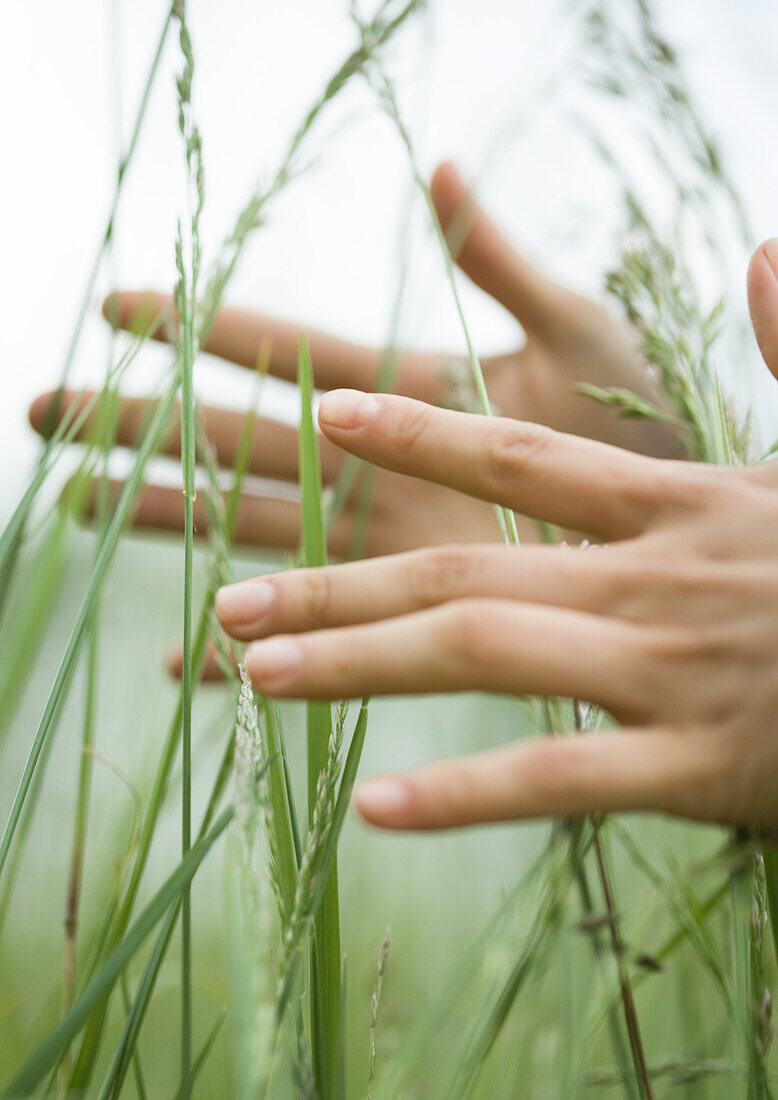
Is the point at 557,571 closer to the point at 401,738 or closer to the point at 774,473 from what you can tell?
the point at 774,473

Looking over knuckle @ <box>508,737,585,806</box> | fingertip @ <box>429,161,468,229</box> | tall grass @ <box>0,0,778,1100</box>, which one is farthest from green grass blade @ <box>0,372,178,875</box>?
fingertip @ <box>429,161,468,229</box>

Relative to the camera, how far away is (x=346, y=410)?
0.43 m

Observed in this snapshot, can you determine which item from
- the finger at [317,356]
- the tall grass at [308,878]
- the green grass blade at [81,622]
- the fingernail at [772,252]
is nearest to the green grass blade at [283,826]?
the tall grass at [308,878]

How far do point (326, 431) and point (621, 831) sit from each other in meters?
0.31

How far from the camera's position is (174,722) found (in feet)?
1.37

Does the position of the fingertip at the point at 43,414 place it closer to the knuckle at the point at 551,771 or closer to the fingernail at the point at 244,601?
the fingernail at the point at 244,601

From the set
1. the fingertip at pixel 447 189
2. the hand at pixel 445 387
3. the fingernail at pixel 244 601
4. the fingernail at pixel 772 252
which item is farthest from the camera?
the hand at pixel 445 387

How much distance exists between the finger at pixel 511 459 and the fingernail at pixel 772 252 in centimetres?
16

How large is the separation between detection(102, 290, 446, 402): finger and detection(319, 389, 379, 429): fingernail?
1.77ft

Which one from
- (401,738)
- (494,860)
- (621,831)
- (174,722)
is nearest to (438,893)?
(494,860)

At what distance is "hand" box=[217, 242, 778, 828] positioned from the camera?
1.08 ft

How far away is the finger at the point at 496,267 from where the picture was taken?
2.89ft

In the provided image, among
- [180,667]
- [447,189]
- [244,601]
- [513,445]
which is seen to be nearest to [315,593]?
[244,601]

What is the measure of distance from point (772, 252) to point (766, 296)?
3cm
